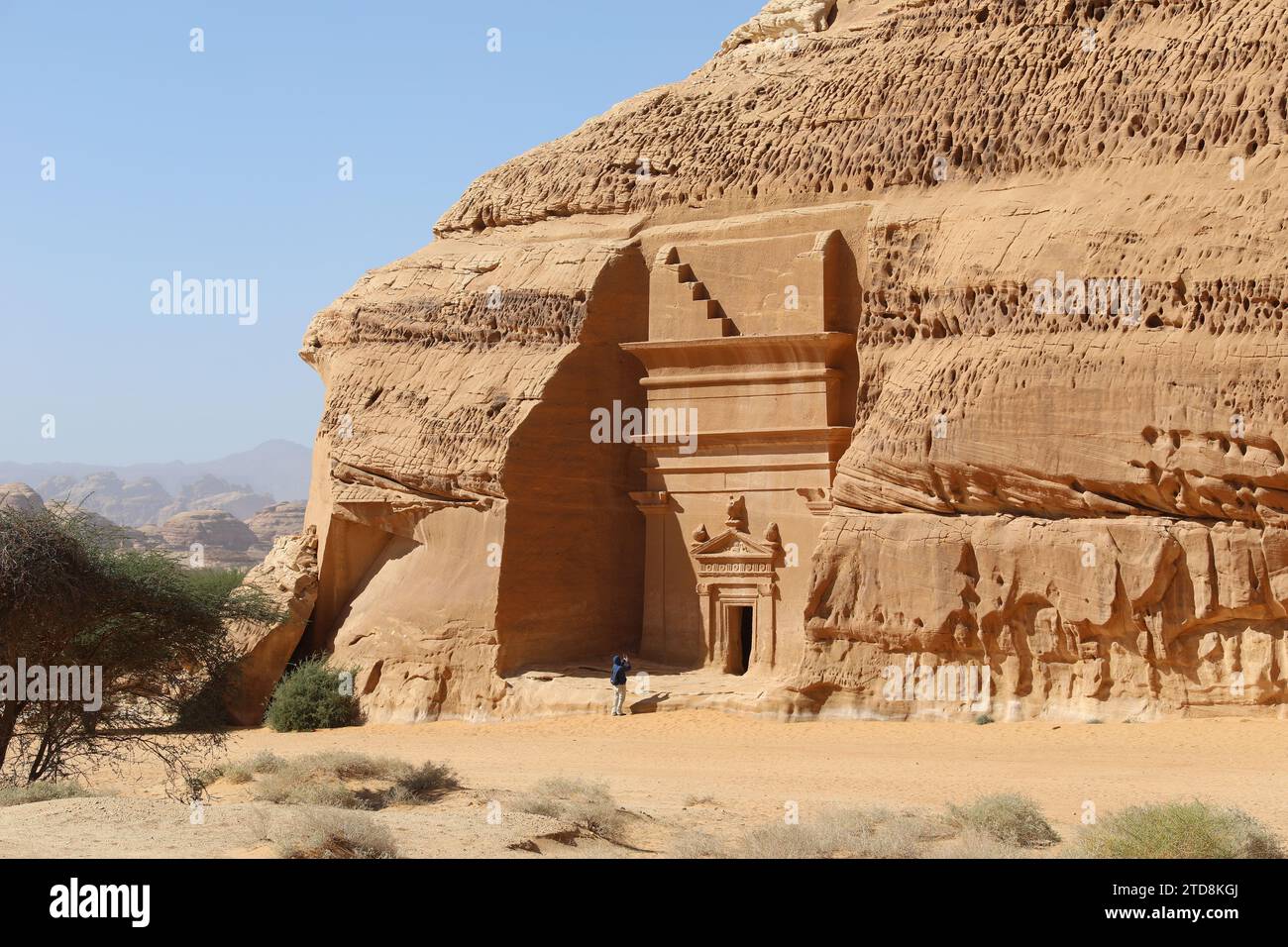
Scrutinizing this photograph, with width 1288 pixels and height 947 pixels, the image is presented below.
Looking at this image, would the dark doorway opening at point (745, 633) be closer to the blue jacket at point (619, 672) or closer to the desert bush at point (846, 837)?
the blue jacket at point (619, 672)

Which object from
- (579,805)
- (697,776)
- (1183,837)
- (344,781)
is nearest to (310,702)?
(344,781)

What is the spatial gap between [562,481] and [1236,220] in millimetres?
11329

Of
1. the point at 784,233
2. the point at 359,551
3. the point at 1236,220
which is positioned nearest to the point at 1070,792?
the point at 1236,220

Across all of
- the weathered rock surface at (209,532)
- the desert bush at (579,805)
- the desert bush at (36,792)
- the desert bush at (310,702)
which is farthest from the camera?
the weathered rock surface at (209,532)

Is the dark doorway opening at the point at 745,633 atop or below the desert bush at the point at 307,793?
atop

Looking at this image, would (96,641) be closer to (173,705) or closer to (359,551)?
(173,705)

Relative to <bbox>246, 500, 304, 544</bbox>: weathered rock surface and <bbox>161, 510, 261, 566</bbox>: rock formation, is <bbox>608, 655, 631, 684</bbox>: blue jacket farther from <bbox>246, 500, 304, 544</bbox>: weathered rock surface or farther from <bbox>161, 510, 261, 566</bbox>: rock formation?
<bbox>246, 500, 304, 544</bbox>: weathered rock surface

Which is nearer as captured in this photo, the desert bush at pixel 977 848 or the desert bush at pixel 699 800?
the desert bush at pixel 977 848

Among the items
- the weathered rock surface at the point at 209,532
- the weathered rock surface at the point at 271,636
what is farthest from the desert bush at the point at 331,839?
the weathered rock surface at the point at 209,532

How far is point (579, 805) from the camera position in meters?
14.8

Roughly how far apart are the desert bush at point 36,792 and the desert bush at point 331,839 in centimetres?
383

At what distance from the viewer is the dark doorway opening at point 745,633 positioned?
2512 centimetres
